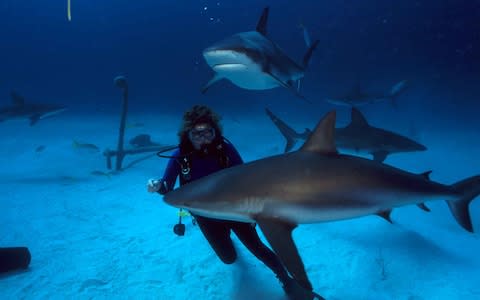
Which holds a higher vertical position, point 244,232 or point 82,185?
point 244,232

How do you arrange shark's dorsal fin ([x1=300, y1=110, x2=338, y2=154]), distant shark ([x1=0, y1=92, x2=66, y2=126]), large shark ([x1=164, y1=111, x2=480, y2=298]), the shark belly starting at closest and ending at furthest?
large shark ([x1=164, y1=111, x2=480, y2=298]) → shark's dorsal fin ([x1=300, y1=110, x2=338, y2=154]) → the shark belly → distant shark ([x1=0, y1=92, x2=66, y2=126])

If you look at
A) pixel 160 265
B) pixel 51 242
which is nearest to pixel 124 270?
pixel 160 265

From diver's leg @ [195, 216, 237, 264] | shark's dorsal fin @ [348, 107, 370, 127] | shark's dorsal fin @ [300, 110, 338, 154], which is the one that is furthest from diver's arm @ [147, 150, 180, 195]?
shark's dorsal fin @ [348, 107, 370, 127]

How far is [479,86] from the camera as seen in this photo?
31.4 metres

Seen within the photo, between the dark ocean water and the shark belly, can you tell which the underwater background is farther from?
the shark belly

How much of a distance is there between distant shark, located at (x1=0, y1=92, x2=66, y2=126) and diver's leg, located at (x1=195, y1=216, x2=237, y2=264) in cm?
1166

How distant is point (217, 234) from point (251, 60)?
2813 millimetres

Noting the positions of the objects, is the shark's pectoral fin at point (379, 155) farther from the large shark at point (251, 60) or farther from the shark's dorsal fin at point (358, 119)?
the large shark at point (251, 60)

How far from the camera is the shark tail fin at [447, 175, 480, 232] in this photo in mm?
3137

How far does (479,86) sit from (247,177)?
39.5m

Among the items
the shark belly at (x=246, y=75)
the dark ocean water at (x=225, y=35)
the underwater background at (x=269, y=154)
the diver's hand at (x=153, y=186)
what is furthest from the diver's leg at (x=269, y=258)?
the dark ocean water at (x=225, y=35)

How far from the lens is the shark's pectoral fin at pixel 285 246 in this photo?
2.03 meters

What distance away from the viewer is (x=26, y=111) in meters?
12.6

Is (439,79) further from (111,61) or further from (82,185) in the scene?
(111,61)
